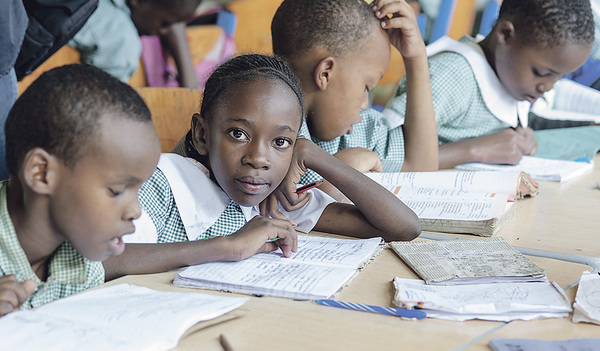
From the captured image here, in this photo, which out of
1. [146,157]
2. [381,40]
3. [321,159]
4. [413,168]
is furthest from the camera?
[413,168]

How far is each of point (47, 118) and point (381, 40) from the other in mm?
1053

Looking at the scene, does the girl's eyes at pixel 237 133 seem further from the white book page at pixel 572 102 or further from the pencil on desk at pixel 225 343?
the white book page at pixel 572 102

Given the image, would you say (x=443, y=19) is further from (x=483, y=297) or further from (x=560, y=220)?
(x=483, y=297)

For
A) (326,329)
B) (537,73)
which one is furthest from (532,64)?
(326,329)

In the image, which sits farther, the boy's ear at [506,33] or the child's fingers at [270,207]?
the boy's ear at [506,33]

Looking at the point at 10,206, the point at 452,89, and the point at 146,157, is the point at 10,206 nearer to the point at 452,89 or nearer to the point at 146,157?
the point at 146,157

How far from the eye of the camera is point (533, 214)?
149 centimetres

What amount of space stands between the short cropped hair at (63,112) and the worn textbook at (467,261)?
53 cm

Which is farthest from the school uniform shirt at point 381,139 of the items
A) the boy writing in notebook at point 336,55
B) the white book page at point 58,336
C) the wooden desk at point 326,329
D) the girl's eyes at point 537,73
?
the white book page at point 58,336

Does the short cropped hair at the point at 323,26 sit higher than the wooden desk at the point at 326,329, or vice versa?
the short cropped hair at the point at 323,26

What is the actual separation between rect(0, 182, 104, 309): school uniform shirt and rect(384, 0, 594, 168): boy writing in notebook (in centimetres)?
128

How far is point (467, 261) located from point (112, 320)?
1.94ft

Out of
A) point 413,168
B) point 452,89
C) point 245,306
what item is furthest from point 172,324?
point 452,89

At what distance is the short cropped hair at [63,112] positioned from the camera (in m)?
0.80
